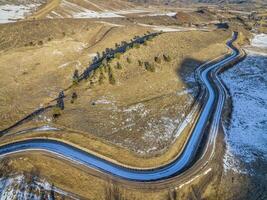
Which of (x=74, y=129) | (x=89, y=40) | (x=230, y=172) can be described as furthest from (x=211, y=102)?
(x=89, y=40)

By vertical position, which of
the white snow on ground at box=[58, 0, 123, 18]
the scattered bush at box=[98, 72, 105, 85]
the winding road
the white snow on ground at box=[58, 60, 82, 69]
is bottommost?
the winding road

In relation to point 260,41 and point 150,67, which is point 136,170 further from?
point 260,41

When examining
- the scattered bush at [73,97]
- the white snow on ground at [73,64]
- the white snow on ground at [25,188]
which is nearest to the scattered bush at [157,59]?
the white snow on ground at [73,64]

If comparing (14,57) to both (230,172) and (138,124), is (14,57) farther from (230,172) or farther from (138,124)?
(230,172)

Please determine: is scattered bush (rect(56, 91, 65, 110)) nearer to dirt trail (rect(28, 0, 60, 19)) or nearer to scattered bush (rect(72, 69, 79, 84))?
scattered bush (rect(72, 69, 79, 84))

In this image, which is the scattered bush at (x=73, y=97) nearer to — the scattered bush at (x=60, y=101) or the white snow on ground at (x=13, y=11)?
the scattered bush at (x=60, y=101)

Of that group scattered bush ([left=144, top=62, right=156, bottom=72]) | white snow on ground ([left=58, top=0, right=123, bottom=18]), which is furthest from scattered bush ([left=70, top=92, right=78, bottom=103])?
white snow on ground ([left=58, top=0, right=123, bottom=18])

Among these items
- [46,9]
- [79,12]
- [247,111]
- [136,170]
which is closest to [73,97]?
[136,170]
